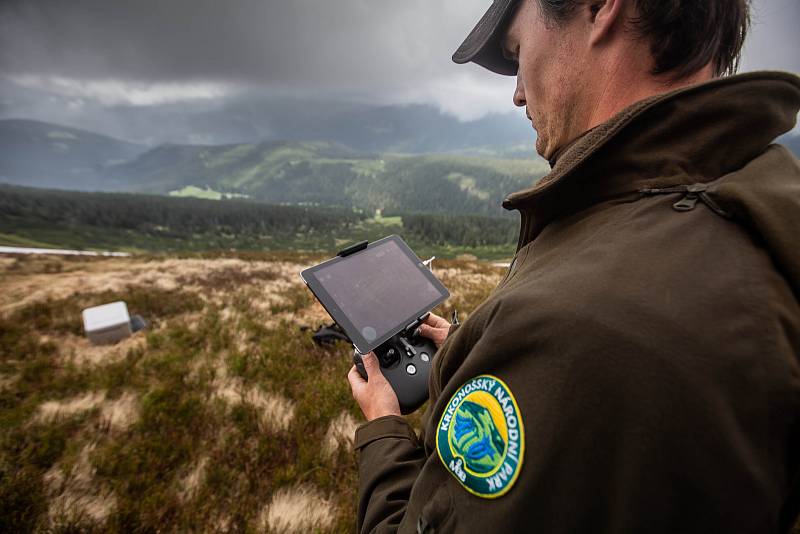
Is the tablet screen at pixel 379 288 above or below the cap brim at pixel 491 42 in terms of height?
below

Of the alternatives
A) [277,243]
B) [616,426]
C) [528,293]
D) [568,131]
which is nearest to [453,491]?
[616,426]

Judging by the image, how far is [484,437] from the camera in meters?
0.87

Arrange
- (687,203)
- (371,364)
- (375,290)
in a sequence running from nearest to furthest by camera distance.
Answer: (687,203) < (371,364) < (375,290)

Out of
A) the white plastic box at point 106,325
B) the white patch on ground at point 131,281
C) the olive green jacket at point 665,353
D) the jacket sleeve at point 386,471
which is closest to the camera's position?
the olive green jacket at point 665,353

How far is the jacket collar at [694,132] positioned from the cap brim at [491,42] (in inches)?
42.6

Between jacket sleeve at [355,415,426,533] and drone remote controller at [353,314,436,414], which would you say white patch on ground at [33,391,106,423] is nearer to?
drone remote controller at [353,314,436,414]

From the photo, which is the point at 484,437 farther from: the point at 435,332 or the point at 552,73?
the point at 435,332

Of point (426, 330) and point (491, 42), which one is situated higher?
point (491, 42)

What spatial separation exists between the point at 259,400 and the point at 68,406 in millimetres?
2317

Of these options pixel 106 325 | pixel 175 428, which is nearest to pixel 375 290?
pixel 175 428

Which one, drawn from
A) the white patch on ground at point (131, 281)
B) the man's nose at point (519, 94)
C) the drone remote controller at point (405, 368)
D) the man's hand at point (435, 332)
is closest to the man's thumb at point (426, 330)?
the man's hand at point (435, 332)

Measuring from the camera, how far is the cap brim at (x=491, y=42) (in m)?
1.70

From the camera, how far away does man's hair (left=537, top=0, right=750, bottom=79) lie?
1.15 meters

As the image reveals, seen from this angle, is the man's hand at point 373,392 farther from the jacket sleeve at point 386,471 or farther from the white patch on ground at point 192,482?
the white patch on ground at point 192,482
